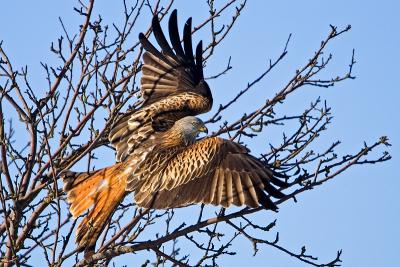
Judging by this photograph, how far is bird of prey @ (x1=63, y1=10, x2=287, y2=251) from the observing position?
607 centimetres

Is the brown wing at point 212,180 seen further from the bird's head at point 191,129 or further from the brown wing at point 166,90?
the brown wing at point 166,90

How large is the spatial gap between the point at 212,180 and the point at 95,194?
106 cm

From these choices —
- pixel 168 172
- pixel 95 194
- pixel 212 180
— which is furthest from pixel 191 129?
pixel 95 194

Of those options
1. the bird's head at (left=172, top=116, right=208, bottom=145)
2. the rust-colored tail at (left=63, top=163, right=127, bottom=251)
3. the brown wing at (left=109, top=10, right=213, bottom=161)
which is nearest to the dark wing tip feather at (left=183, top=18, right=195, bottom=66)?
the brown wing at (left=109, top=10, right=213, bottom=161)

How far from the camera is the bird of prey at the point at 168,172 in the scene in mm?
6070

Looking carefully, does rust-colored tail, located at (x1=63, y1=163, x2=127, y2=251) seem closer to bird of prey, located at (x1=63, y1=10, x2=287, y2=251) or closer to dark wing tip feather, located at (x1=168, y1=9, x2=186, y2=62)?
bird of prey, located at (x1=63, y1=10, x2=287, y2=251)

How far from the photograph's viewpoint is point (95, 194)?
665 centimetres

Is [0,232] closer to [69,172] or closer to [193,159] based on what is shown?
[69,172]

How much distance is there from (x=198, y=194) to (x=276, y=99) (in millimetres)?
1014

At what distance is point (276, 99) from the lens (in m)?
6.12

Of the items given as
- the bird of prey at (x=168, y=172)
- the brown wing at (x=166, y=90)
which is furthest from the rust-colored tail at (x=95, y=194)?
the brown wing at (x=166, y=90)

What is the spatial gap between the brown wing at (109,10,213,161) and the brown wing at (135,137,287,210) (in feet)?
2.71

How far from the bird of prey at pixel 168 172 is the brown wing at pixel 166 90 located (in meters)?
0.01

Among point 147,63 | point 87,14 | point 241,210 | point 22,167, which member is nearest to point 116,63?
point 87,14
